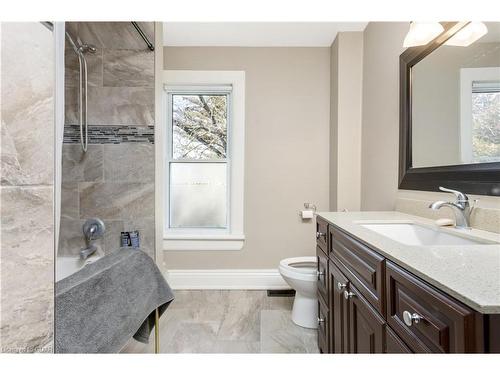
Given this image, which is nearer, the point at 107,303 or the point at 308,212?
the point at 107,303

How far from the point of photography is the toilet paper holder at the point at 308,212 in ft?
8.38

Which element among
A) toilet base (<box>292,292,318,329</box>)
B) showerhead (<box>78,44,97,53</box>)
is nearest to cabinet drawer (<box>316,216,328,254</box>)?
toilet base (<box>292,292,318,329</box>)

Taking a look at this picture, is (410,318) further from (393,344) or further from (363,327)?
(363,327)

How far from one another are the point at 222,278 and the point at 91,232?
126cm

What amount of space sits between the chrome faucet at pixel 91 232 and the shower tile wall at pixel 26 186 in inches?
65.8

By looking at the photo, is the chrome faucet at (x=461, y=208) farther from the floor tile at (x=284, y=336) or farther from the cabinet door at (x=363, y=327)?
the floor tile at (x=284, y=336)

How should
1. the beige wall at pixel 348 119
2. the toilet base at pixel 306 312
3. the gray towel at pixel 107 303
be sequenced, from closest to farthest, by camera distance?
the gray towel at pixel 107 303 < the toilet base at pixel 306 312 < the beige wall at pixel 348 119

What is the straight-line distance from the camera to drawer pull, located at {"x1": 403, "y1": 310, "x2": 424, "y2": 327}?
613 millimetres

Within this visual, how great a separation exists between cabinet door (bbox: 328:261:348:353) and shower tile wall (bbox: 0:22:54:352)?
104cm

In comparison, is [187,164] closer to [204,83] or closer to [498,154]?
[204,83]

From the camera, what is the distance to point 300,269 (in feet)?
6.28

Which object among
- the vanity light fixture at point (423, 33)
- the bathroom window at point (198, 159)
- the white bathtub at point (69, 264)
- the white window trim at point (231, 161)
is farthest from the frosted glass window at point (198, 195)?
the vanity light fixture at point (423, 33)

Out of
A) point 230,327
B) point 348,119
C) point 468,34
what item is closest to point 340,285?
point 230,327

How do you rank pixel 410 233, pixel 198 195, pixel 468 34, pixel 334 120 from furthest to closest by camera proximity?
1. pixel 198 195
2. pixel 334 120
3. pixel 410 233
4. pixel 468 34
